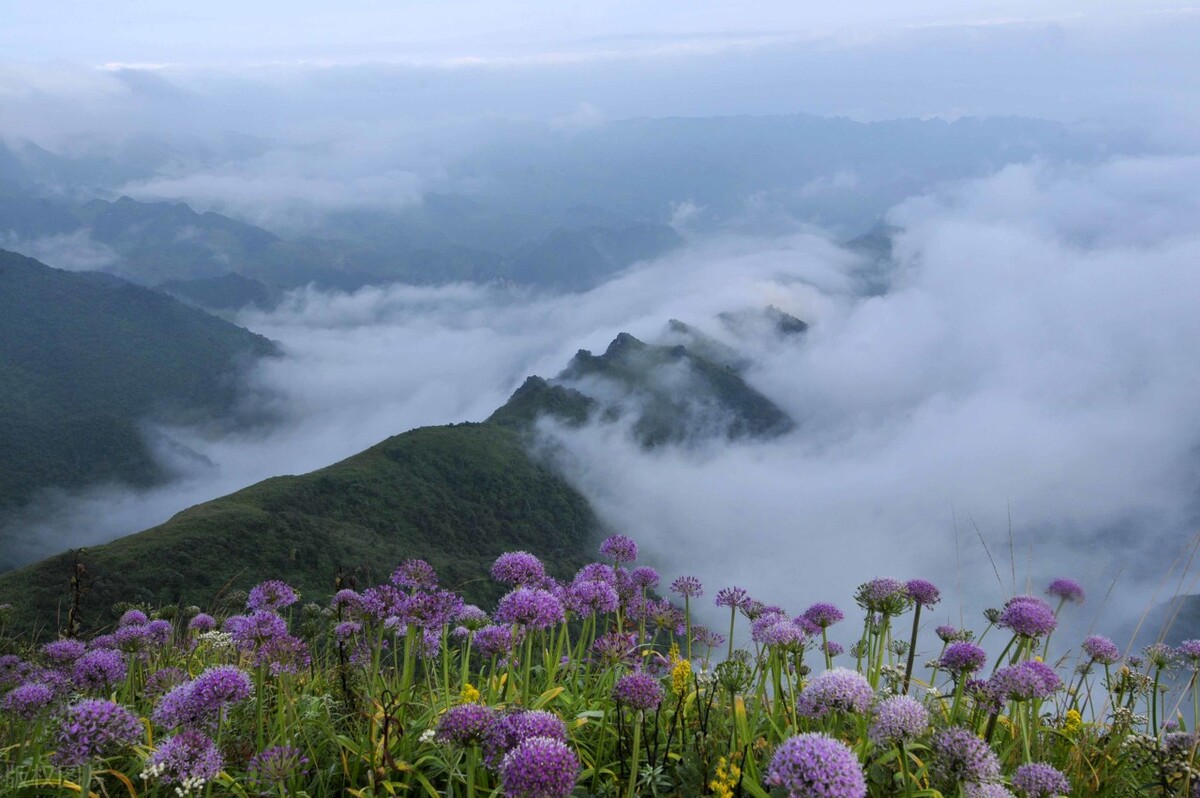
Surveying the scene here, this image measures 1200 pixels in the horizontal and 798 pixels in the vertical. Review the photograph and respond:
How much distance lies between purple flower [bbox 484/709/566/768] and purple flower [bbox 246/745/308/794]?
1.19 metres

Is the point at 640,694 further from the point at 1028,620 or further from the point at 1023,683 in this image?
the point at 1028,620

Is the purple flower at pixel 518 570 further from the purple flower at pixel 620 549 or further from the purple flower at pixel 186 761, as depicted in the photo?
the purple flower at pixel 186 761

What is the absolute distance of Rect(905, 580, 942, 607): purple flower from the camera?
6.47m

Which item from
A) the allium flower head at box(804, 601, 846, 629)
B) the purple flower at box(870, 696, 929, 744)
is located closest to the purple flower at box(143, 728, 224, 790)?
the purple flower at box(870, 696, 929, 744)

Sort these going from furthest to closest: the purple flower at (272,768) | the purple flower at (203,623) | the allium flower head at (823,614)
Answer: the purple flower at (203,623)
the allium flower head at (823,614)
the purple flower at (272,768)

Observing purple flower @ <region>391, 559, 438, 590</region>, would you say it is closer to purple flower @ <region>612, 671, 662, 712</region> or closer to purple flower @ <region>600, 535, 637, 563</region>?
purple flower @ <region>600, 535, 637, 563</region>

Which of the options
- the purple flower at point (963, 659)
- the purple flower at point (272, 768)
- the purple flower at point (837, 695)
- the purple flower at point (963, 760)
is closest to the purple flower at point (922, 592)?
the purple flower at point (963, 659)

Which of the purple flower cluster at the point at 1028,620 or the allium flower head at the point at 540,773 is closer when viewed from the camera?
the allium flower head at the point at 540,773

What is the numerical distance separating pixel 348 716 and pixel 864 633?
4448 millimetres

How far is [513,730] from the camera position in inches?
157

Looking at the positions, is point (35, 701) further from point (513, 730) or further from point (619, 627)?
point (619, 627)

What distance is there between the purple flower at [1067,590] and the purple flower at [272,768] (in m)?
6.67

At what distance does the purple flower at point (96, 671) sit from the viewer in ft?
18.6

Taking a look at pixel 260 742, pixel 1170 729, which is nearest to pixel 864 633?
pixel 1170 729
